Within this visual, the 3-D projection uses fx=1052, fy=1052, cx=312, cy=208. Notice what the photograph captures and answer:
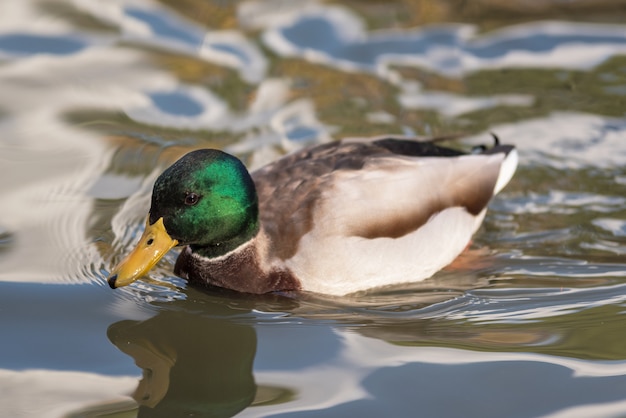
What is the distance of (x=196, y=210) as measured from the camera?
6109 millimetres

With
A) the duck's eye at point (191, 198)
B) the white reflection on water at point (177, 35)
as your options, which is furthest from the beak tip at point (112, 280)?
the white reflection on water at point (177, 35)

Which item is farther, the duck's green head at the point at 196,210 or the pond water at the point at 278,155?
the duck's green head at the point at 196,210

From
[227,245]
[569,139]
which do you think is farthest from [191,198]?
[569,139]

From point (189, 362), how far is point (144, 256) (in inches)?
28.9

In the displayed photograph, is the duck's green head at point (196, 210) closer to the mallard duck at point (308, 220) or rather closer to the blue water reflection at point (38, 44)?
the mallard duck at point (308, 220)

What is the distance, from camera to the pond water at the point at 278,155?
5.27m

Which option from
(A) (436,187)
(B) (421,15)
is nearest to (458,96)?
(B) (421,15)

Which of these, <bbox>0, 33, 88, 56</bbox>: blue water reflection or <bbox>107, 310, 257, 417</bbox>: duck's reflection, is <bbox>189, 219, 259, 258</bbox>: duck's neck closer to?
<bbox>107, 310, 257, 417</bbox>: duck's reflection

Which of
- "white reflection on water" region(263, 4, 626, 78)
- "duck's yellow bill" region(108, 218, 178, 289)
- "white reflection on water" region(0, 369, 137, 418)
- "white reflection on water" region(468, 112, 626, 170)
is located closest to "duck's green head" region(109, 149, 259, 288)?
"duck's yellow bill" region(108, 218, 178, 289)

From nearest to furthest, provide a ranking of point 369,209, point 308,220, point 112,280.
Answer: point 112,280 < point 308,220 < point 369,209

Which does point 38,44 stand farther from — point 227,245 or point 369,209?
point 369,209

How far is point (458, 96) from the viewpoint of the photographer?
9.30m

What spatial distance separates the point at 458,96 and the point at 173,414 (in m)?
5.14

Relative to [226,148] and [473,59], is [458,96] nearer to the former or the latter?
[473,59]
